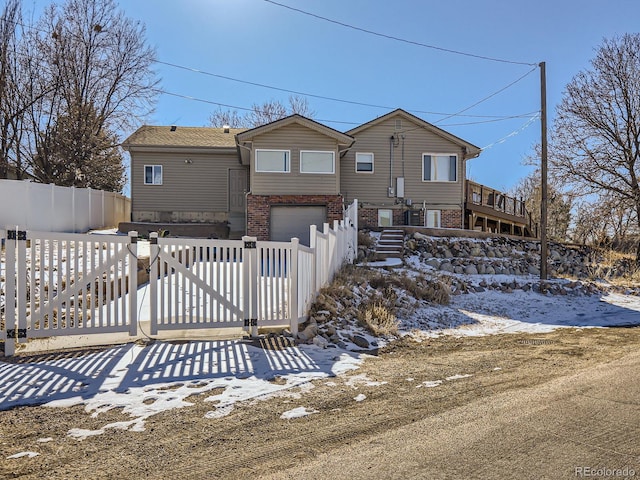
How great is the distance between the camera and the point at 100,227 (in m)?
20.9

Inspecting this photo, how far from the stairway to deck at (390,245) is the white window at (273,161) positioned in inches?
186

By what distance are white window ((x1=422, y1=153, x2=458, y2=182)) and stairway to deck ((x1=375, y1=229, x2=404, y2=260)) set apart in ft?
14.7

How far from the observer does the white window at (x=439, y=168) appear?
21578mm

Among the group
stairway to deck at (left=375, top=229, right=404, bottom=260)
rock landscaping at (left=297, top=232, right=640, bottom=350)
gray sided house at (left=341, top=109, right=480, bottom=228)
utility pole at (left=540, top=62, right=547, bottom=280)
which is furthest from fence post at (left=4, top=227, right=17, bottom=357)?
gray sided house at (left=341, top=109, right=480, bottom=228)

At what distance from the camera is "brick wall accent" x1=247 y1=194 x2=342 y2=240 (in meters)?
18.2

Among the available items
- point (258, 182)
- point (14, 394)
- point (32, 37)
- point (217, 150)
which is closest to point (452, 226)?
point (258, 182)

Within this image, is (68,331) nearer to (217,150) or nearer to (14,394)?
(14,394)

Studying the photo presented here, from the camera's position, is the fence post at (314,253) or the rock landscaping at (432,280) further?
the fence post at (314,253)

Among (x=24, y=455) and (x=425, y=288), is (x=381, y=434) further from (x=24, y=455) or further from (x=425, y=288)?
(x=425, y=288)

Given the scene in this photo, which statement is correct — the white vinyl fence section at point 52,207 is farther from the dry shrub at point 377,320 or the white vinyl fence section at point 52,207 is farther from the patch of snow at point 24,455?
the patch of snow at point 24,455

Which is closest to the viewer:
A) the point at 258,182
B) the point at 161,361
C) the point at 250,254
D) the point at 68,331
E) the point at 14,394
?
the point at 14,394

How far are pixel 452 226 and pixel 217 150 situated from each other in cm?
1164

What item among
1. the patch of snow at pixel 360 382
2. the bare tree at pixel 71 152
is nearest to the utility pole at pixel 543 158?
the patch of snow at pixel 360 382

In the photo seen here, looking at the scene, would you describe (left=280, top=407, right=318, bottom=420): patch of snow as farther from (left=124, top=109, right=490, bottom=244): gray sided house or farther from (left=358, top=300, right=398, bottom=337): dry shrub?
(left=124, top=109, right=490, bottom=244): gray sided house
